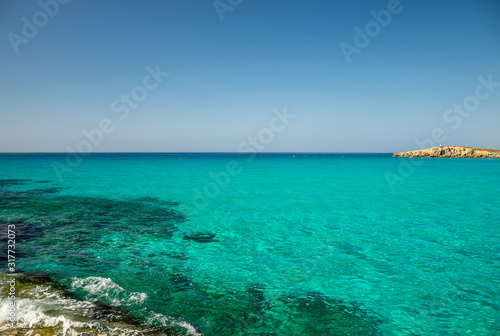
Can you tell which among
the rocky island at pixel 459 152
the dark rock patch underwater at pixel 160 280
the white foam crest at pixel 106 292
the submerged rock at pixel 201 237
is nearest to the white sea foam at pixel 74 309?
the white foam crest at pixel 106 292

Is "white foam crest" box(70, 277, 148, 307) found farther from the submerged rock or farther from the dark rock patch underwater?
the submerged rock

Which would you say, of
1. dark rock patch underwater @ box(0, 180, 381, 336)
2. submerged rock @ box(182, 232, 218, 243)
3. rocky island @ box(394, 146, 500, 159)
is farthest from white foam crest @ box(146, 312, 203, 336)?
rocky island @ box(394, 146, 500, 159)

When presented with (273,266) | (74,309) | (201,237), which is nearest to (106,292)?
(74,309)

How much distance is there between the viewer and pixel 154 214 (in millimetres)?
19609

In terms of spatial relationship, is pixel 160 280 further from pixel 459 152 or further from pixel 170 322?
pixel 459 152

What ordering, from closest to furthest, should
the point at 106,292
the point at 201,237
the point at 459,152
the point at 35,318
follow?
1. the point at 35,318
2. the point at 106,292
3. the point at 201,237
4. the point at 459,152

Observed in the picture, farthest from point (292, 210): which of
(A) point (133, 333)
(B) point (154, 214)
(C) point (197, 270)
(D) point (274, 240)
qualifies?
(A) point (133, 333)

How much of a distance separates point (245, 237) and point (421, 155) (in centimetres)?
Result: 19464

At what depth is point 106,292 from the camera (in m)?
8.16

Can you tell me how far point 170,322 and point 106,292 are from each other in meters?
2.80

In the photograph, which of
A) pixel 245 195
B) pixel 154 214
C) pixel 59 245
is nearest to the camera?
pixel 59 245

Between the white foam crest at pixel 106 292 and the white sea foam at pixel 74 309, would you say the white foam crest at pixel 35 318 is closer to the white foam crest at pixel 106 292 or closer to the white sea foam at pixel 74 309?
the white sea foam at pixel 74 309

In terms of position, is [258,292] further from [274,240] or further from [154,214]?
[154,214]

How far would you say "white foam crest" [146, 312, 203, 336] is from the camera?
6.51 metres
